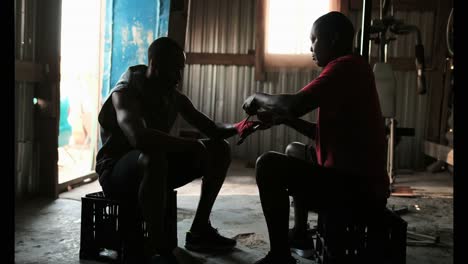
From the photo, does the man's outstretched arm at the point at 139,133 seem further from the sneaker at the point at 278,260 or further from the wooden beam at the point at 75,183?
the wooden beam at the point at 75,183

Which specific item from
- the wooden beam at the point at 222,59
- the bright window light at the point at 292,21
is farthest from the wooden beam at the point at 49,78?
the bright window light at the point at 292,21

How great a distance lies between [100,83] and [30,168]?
5.72 ft

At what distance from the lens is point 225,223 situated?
4109 mm

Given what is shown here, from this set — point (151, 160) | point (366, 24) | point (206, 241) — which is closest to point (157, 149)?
point (151, 160)

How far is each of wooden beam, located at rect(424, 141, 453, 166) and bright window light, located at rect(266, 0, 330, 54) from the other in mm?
2576

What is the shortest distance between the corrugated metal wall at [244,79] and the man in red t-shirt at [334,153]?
19.5ft

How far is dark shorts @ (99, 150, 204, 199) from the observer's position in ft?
9.30

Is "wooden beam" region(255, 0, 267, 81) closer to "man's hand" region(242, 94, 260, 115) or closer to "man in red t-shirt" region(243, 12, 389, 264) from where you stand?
"man's hand" region(242, 94, 260, 115)

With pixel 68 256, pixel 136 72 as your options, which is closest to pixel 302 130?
pixel 136 72

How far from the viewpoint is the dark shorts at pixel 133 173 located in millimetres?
2834

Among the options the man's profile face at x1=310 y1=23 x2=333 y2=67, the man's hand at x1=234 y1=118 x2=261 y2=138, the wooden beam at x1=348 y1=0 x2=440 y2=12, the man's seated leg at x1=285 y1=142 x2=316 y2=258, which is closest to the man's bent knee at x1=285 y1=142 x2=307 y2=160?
the man's seated leg at x1=285 y1=142 x2=316 y2=258

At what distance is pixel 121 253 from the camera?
292 centimetres

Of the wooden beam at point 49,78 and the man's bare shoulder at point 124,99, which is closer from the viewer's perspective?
the man's bare shoulder at point 124,99

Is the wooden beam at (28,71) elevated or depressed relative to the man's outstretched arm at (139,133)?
elevated
